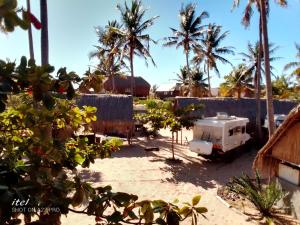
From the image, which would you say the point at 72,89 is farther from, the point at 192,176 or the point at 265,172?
the point at 192,176

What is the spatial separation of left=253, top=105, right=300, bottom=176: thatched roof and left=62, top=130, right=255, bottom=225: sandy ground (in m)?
1.73

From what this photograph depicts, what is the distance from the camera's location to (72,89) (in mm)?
2115

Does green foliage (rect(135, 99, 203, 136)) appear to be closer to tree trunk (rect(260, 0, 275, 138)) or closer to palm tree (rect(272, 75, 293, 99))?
tree trunk (rect(260, 0, 275, 138))

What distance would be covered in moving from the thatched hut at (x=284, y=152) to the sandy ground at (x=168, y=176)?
5.67ft

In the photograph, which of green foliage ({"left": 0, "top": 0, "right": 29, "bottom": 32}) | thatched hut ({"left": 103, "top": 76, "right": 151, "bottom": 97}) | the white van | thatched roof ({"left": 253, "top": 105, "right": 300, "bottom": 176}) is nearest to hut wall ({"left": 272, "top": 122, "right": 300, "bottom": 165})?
thatched roof ({"left": 253, "top": 105, "right": 300, "bottom": 176})

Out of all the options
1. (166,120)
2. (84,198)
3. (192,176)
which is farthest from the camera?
(166,120)

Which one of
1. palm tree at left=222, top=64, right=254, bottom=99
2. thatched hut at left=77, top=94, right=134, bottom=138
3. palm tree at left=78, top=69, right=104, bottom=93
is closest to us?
palm tree at left=78, top=69, right=104, bottom=93

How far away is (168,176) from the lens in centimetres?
1301

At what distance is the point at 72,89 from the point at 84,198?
3.06 ft

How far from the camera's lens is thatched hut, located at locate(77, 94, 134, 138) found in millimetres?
20062

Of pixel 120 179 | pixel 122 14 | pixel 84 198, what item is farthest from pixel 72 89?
pixel 122 14

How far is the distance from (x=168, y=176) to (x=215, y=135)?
3.69 m

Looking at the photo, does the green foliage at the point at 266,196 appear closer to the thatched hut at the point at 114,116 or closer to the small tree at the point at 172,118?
the small tree at the point at 172,118

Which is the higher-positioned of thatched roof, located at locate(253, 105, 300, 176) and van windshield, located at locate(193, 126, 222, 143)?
thatched roof, located at locate(253, 105, 300, 176)
